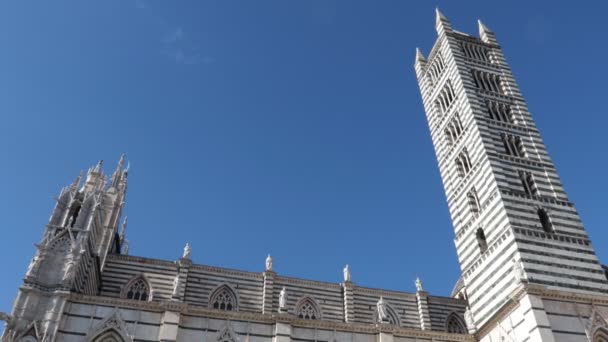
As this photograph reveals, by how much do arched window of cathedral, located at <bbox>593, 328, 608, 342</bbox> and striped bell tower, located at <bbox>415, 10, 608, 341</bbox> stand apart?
4.88ft

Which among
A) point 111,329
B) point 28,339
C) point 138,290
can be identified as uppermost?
point 138,290

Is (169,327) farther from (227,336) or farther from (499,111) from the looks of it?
(499,111)

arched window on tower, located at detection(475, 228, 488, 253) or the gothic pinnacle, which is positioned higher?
the gothic pinnacle

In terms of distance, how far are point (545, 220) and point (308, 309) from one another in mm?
13330

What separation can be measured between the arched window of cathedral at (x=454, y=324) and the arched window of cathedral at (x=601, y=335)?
9.63 meters

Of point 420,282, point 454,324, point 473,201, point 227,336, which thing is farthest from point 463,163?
point 227,336

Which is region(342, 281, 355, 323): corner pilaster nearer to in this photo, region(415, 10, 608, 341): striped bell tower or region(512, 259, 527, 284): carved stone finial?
region(415, 10, 608, 341): striped bell tower

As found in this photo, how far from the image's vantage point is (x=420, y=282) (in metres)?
30.7

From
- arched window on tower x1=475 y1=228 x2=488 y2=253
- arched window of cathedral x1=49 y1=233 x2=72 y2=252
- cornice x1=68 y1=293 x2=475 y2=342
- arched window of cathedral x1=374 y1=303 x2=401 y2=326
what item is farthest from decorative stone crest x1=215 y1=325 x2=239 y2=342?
arched window on tower x1=475 y1=228 x2=488 y2=253

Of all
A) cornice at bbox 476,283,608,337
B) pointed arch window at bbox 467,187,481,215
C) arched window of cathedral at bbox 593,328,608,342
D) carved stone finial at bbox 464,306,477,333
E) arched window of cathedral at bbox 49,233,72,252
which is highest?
pointed arch window at bbox 467,187,481,215

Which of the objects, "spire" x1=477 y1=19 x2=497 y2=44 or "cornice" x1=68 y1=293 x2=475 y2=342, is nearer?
"cornice" x1=68 y1=293 x2=475 y2=342

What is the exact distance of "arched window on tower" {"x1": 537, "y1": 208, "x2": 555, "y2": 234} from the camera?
25266 mm

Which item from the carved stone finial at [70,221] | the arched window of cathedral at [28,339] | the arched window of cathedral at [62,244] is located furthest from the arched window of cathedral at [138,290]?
the arched window of cathedral at [28,339]

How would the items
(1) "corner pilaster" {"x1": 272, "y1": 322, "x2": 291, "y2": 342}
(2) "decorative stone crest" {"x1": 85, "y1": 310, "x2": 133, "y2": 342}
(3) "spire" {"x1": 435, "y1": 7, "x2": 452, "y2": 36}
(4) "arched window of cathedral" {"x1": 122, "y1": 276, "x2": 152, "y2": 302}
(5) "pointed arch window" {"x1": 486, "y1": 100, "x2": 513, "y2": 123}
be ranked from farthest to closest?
1. (3) "spire" {"x1": 435, "y1": 7, "x2": 452, "y2": 36}
2. (5) "pointed arch window" {"x1": 486, "y1": 100, "x2": 513, "y2": 123}
3. (4) "arched window of cathedral" {"x1": 122, "y1": 276, "x2": 152, "y2": 302}
4. (1) "corner pilaster" {"x1": 272, "y1": 322, "x2": 291, "y2": 342}
5. (2) "decorative stone crest" {"x1": 85, "y1": 310, "x2": 133, "y2": 342}
